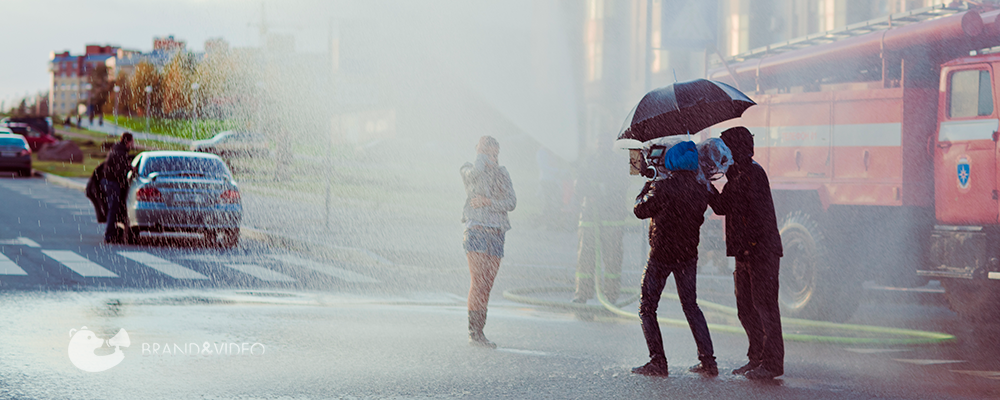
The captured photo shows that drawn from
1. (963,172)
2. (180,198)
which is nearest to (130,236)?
(180,198)

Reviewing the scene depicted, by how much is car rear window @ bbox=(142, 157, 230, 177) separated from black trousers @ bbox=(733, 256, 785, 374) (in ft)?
35.3

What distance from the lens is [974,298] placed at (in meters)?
9.38

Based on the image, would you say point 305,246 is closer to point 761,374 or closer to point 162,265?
point 162,265

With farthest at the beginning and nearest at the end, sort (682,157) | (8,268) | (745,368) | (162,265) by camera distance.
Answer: (162,265) < (8,268) < (745,368) < (682,157)

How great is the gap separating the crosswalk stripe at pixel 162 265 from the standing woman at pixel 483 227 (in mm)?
5006

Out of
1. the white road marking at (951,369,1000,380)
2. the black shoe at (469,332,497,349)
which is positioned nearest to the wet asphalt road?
the white road marking at (951,369,1000,380)

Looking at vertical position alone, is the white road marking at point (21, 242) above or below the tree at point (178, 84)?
below

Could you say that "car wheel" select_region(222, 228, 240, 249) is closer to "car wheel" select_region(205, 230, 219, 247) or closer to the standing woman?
"car wheel" select_region(205, 230, 219, 247)

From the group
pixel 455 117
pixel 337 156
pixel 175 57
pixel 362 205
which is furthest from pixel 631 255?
pixel 455 117

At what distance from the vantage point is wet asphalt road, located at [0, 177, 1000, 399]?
6.43 meters

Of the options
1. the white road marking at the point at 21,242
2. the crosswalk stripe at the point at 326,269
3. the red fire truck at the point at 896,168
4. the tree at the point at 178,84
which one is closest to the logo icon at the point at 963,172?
the red fire truck at the point at 896,168

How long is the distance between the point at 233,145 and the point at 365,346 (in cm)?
3523

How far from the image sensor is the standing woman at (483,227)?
8055 millimetres

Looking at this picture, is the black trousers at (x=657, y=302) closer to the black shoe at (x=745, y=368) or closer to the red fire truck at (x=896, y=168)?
the black shoe at (x=745, y=368)
